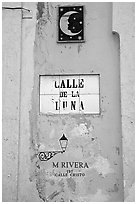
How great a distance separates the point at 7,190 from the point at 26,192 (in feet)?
1.01

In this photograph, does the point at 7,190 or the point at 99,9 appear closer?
the point at 7,190

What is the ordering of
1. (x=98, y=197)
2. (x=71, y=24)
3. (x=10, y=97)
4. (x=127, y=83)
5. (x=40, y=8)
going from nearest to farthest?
1. (x=98, y=197)
2. (x=127, y=83)
3. (x=10, y=97)
4. (x=71, y=24)
5. (x=40, y=8)

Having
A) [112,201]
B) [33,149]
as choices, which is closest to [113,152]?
[112,201]

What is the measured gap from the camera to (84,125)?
6184mm

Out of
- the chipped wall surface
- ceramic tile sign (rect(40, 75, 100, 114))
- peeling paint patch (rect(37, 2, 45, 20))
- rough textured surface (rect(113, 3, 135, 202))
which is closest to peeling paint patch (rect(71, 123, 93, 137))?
the chipped wall surface

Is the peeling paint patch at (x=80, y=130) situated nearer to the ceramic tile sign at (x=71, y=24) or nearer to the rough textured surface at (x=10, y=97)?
the rough textured surface at (x=10, y=97)

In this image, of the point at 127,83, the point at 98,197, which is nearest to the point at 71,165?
the point at 98,197

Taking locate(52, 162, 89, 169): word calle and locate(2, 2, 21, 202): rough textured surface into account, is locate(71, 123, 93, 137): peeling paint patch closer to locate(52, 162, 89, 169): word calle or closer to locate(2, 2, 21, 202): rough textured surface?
locate(52, 162, 89, 169): word calle

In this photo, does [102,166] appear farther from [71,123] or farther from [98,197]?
[71,123]

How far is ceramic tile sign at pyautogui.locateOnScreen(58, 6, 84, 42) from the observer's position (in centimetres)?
642

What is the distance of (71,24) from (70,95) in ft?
4.11

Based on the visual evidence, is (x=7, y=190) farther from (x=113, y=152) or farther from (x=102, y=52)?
(x=102, y=52)

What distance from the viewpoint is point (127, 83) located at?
615cm

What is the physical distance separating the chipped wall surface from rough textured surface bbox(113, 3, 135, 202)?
0.12m
